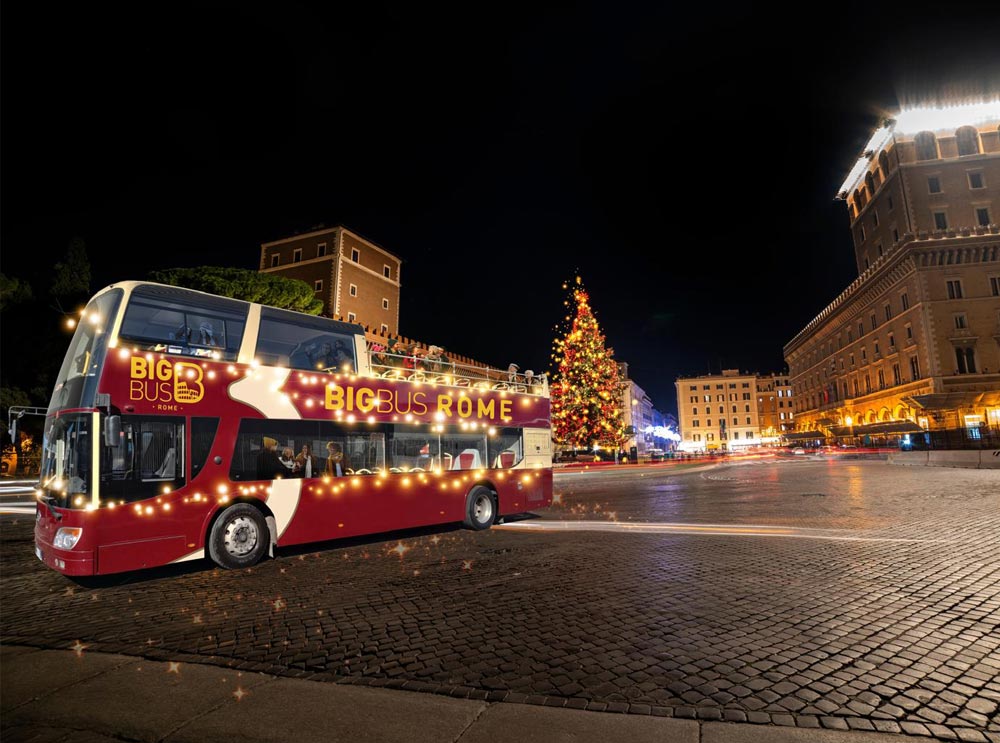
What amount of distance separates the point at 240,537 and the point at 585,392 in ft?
96.9

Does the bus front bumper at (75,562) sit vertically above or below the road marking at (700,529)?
above

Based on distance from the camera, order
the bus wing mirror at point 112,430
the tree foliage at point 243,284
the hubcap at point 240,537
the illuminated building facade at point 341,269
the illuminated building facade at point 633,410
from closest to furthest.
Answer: the bus wing mirror at point 112,430 < the hubcap at point 240,537 < the tree foliage at point 243,284 < the illuminated building facade at point 341,269 < the illuminated building facade at point 633,410

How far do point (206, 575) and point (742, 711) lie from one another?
25.7 ft

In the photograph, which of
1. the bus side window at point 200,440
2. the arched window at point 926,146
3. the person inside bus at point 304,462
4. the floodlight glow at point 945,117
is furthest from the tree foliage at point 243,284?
the arched window at point 926,146

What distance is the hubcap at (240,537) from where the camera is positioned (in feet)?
27.5

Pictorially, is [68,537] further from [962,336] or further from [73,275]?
[962,336]

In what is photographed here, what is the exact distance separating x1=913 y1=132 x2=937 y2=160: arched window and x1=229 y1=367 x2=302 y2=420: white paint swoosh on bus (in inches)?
2747

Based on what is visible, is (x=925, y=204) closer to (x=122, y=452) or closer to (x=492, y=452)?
(x=492, y=452)

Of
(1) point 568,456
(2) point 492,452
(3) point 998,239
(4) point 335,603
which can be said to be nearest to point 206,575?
(4) point 335,603

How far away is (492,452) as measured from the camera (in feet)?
41.2

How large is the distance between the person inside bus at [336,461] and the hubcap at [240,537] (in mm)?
1558

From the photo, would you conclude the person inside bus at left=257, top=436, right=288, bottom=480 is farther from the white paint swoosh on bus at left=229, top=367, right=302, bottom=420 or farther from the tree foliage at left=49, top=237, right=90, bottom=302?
the tree foliage at left=49, top=237, right=90, bottom=302

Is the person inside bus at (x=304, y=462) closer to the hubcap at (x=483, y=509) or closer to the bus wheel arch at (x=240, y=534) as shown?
the bus wheel arch at (x=240, y=534)

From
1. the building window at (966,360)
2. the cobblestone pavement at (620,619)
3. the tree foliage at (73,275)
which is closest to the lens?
the cobblestone pavement at (620,619)
